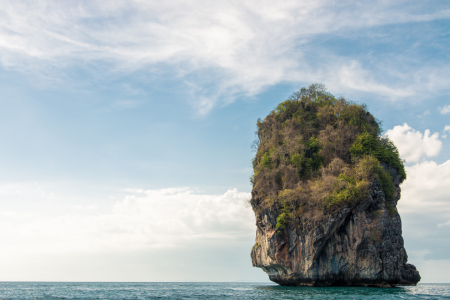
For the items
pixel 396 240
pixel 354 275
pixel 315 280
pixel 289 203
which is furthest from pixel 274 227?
pixel 396 240

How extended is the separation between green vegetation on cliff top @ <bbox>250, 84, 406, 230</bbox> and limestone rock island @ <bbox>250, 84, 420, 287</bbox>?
121 millimetres

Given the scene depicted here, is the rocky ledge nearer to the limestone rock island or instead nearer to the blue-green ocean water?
the limestone rock island

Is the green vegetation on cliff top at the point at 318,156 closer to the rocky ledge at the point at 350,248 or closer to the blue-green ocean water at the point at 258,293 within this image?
the rocky ledge at the point at 350,248

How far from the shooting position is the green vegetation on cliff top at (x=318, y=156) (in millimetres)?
38062

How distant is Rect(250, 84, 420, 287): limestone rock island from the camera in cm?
3656

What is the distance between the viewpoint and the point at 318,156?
44.5 metres

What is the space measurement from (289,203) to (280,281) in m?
10.7

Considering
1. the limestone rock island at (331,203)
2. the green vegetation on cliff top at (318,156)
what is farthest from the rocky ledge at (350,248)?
the green vegetation on cliff top at (318,156)

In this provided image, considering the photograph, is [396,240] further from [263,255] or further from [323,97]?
[323,97]

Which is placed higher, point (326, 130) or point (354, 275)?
point (326, 130)

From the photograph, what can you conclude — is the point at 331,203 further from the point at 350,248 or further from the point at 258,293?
the point at 258,293

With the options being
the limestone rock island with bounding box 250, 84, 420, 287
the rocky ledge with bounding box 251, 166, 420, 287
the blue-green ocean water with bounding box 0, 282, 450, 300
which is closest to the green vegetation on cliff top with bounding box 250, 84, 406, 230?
the limestone rock island with bounding box 250, 84, 420, 287

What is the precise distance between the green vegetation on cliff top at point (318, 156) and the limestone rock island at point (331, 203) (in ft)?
0.40

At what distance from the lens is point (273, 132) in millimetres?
50344
